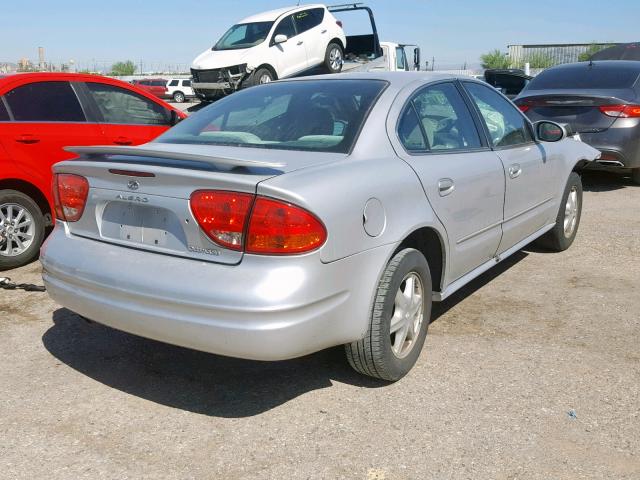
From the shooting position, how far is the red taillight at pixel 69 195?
133 inches

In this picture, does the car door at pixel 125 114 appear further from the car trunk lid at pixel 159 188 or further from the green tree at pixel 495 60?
the green tree at pixel 495 60

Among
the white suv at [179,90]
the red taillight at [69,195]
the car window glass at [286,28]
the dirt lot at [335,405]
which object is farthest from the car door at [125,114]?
the white suv at [179,90]

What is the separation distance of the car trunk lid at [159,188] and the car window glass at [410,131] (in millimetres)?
574

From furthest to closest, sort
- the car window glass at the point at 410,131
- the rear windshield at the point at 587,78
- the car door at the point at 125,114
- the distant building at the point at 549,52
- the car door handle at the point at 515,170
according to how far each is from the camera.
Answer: the distant building at the point at 549,52, the rear windshield at the point at 587,78, the car door at the point at 125,114, the car door handle at the point at 515,170, the car window glass at the point at 410,131

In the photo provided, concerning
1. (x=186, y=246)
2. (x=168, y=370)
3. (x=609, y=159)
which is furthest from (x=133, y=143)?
(x=609, y=159)

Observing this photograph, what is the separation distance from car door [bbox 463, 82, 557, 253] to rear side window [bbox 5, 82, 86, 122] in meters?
3.59

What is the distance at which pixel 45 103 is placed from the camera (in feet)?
19.8

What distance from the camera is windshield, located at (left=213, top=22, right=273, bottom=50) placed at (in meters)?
14.9

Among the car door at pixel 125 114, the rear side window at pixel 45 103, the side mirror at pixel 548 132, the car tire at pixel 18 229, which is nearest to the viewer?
the side mirror at pixel 548 132

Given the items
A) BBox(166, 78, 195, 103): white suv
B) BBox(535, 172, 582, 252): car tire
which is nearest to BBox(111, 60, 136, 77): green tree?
BBox(166, 78, 195, 103): white suv

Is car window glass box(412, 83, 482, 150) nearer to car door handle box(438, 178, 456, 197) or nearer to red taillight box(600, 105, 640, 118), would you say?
car door handle box(438, 178, 456, 197)

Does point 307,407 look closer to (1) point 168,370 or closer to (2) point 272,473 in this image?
(2) point 272,473

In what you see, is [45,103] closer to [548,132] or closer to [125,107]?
[125,107]

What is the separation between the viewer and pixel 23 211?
5703 mm
